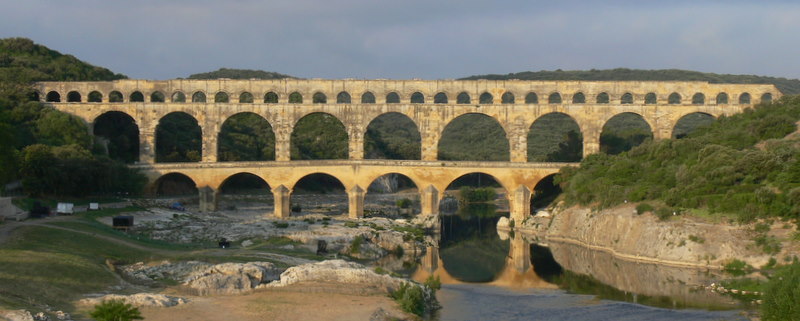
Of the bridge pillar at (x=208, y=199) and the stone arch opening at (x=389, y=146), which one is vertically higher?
the stone arch opening at (x=389, y=146)

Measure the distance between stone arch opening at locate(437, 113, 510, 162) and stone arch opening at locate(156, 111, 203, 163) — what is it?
72.9ft

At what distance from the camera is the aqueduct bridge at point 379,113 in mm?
56375

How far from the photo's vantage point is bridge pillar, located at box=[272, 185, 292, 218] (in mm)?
55438

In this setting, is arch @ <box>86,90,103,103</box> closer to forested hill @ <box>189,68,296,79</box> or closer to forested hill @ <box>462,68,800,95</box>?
forested hill @ <box>189,68,296,79</box>

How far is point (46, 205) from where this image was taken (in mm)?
42906

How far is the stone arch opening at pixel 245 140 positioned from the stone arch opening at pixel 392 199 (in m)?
8.76

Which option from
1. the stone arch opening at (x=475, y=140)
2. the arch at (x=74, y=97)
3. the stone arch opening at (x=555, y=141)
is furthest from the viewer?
the stone arch opening at (x=475, y=140)

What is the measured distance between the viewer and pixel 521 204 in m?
55.0

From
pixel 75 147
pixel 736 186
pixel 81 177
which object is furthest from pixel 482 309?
pixel 75 147

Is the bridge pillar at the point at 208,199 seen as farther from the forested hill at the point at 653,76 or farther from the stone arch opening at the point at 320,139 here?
the forested hill at the point at 653,76

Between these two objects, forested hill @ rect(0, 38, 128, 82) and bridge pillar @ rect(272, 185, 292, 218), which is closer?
bridge pillar @ rect(272, 185, 292, 218)

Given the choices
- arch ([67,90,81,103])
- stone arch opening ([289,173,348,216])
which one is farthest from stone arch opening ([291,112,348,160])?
arch ([67,90,81,103])

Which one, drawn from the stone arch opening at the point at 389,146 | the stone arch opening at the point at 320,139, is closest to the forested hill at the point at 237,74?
the stone arch opening at the point at 389,146

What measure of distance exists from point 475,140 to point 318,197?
101 ft
